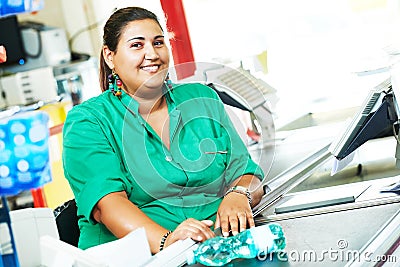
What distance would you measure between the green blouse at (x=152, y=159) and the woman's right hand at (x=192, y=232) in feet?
0.97

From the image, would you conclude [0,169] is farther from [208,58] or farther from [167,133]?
[208,58]

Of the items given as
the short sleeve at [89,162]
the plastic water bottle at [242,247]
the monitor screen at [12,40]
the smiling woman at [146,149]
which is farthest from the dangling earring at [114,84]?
the monitor screen at [12,40]

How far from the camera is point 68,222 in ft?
6.44

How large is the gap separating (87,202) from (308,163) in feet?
2.28

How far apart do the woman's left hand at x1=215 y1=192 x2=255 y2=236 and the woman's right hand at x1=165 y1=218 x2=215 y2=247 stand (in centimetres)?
6

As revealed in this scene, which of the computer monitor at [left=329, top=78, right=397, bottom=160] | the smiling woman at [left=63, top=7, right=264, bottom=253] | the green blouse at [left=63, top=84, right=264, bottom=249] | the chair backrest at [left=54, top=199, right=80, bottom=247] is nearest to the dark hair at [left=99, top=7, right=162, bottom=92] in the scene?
the smiling woman at [left=63, top=7, right=264, bottom=253]

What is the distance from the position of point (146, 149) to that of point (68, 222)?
0.27m

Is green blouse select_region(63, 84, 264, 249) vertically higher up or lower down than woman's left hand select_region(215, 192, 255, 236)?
higher up

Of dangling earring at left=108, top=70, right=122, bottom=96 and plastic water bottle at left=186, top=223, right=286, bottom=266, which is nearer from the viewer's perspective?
plastic water bottle at left=186, top=223, right=286, bottom=266

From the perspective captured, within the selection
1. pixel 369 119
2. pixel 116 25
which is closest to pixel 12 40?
pixel 116 25

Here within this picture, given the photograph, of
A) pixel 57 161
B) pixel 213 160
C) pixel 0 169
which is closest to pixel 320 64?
pixel 57 161

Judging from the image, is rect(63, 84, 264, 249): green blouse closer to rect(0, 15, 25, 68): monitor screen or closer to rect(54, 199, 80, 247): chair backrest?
rect(54, 199, 80, 247): chair backrest

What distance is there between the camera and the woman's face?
2035 millimetres

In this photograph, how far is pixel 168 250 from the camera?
58.6 inches
